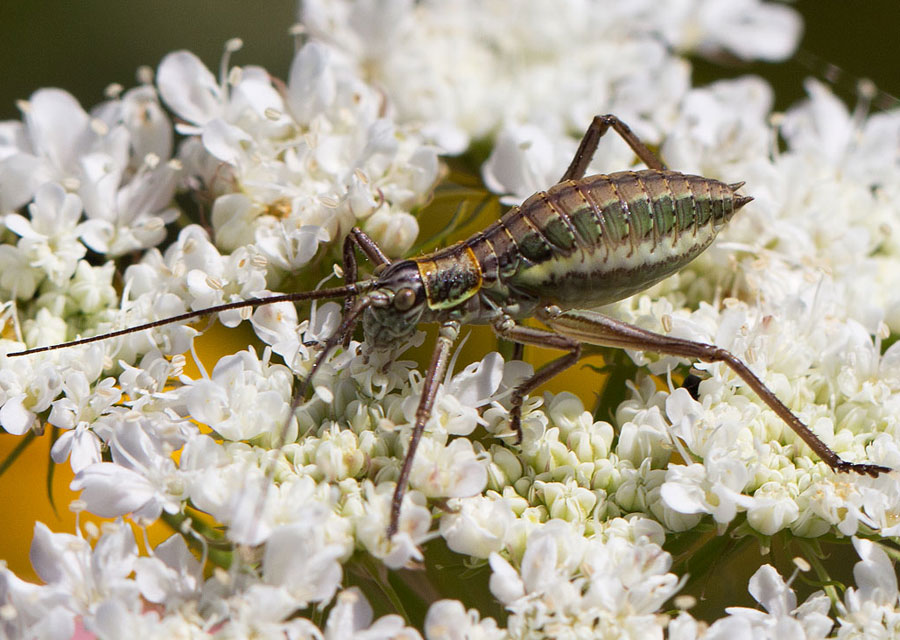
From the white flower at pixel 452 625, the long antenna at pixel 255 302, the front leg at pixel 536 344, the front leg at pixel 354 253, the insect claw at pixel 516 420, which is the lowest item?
the white flower at pixel 452 625

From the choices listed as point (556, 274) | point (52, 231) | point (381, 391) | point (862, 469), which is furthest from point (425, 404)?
point (52, 231)

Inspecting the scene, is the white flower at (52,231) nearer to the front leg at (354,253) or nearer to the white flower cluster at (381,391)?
the white flower cluster at (381,391)

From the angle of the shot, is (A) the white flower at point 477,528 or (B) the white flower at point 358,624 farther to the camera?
(A) the white flower at point 477,528


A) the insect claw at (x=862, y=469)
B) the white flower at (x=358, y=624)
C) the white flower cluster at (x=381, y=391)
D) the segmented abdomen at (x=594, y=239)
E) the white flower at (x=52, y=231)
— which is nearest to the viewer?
the white flower at (x=358, y=624)

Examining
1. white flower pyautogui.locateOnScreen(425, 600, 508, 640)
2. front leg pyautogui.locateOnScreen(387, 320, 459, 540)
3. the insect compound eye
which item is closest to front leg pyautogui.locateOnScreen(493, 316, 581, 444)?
front leg pyautogui.locateOnScreen(387, 320, 459, 540)

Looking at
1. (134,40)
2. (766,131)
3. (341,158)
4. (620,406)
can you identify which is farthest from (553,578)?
(134,40)

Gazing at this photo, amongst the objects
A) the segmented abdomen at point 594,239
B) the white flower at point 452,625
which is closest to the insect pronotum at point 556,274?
the segmented abdomen at point 594,239

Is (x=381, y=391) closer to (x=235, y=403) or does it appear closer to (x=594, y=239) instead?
(x=235, y=403)
